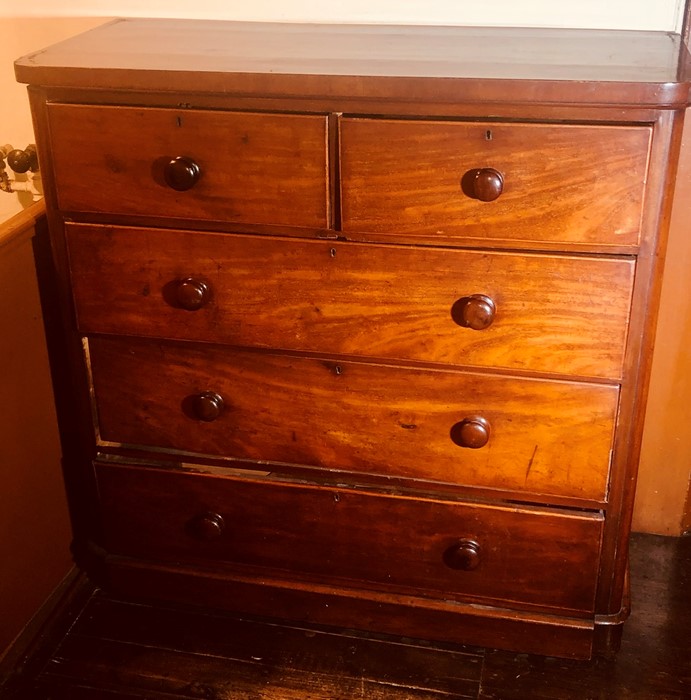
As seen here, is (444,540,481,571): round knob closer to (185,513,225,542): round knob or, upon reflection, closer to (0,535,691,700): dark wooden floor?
(0,535,691,700): dark wooden floor

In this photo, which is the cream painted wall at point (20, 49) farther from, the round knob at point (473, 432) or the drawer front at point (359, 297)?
the round knob at point (473, 432)

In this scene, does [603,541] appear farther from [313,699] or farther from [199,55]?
[199,55]

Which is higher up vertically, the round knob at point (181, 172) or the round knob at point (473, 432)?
the round knob at point (181, 172)

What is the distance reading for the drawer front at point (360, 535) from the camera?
1.61 metres

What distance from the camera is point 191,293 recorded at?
4.94ft

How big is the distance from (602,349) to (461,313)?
0.76 feet

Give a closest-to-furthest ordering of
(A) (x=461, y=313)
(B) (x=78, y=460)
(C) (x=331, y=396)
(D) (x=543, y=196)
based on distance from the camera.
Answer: (D) (x=543, y=196), (A) (x=461, y=313), (C) (x=331, y=396), (B) (x=78, y=460)

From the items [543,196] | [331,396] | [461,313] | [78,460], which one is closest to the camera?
[543,196]

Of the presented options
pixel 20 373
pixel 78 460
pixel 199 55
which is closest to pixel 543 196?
pixel 199 55

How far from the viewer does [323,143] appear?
4.50ft

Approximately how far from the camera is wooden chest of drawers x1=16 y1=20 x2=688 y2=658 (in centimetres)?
133

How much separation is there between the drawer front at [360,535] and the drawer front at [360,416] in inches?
2.6

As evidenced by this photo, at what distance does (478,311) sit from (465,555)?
1.57 ft

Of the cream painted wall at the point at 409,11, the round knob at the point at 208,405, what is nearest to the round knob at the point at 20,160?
the cream painted wall at the point at 409,11
